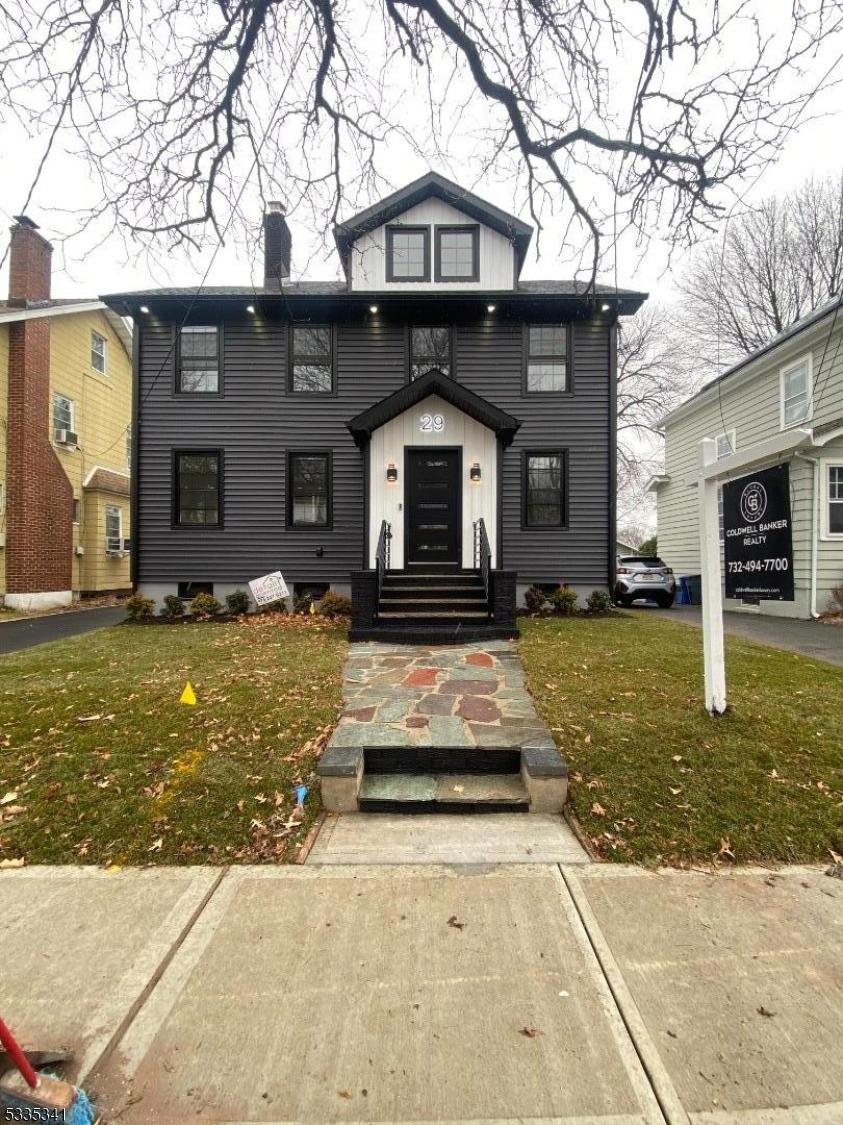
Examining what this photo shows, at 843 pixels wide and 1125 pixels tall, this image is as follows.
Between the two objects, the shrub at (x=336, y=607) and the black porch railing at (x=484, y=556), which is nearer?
the black porch railing at (x=484, y=556)

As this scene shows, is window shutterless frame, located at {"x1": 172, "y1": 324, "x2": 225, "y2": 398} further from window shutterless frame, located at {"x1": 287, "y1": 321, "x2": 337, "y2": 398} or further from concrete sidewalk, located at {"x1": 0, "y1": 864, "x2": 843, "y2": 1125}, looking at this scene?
concrete sidewalk, located at {"x1": 0, "y1": 864, "x2": 843, "y2": 1125}

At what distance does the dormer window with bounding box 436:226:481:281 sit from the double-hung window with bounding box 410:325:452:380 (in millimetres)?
1124

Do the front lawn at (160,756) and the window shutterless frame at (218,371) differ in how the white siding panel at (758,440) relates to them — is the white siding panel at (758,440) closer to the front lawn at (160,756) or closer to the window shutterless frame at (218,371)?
the front lawn at (160,756)

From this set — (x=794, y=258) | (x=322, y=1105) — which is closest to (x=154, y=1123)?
(x=322, y=1105)

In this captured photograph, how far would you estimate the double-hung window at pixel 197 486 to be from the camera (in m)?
10.9

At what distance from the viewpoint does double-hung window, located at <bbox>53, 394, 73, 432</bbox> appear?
47.6ft

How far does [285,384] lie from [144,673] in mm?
7153

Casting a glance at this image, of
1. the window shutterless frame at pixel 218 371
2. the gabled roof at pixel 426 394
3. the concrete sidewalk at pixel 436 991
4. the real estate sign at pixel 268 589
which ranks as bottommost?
the concrete sidewalk at pixel 436 991

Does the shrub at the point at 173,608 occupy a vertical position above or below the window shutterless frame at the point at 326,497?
below

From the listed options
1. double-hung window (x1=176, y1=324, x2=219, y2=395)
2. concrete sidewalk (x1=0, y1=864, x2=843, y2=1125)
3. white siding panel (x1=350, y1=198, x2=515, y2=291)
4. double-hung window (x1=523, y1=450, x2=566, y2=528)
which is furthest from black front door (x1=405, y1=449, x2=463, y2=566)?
concrete sidewalk (x1=0, y1=864, x2=843, y2=1125)

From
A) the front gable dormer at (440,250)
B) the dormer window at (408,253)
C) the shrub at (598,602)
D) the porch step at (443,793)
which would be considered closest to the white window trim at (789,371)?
the shrub at (598,602)

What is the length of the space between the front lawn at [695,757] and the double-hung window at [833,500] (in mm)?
6998

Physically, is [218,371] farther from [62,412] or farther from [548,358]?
[62,412]

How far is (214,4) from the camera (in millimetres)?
3650
